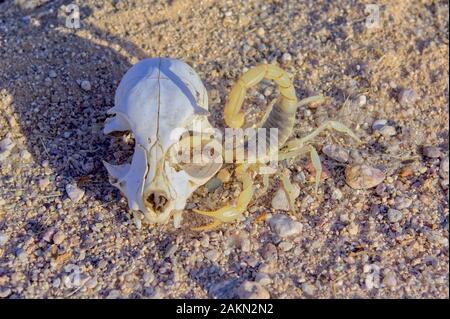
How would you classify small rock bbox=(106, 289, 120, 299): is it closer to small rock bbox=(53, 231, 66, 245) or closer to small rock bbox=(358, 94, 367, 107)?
small rock bbox=(53, 231, 66, 245)

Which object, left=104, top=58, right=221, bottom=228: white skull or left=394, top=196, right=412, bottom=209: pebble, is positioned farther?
left=394, top=196, right=412, bottom=209: pebble

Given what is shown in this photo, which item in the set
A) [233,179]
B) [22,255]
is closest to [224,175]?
[233,179]

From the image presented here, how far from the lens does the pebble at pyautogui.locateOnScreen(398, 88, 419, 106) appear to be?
388 centimetres

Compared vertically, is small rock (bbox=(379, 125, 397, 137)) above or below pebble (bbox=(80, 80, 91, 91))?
below

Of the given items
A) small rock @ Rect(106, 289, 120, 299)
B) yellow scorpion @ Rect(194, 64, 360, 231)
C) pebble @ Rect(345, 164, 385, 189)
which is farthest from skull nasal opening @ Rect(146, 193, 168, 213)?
pebble @ Rect(345, 164, 385, 189)

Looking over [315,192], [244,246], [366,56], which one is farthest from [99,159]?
[366,56]

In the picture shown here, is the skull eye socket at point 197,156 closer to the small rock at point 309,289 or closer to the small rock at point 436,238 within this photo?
the small rock at point 309,289

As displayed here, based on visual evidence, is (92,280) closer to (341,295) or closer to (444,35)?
(341,295)

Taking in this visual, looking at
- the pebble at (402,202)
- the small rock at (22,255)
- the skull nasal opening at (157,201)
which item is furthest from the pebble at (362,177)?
the small rock at (22,255)

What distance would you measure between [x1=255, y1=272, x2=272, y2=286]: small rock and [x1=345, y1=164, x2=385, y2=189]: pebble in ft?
2.62

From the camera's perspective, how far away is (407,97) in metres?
3.88

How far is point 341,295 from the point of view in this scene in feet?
9.75

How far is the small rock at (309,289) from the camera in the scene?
2.96 metres

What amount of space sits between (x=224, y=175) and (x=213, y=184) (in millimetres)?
95
